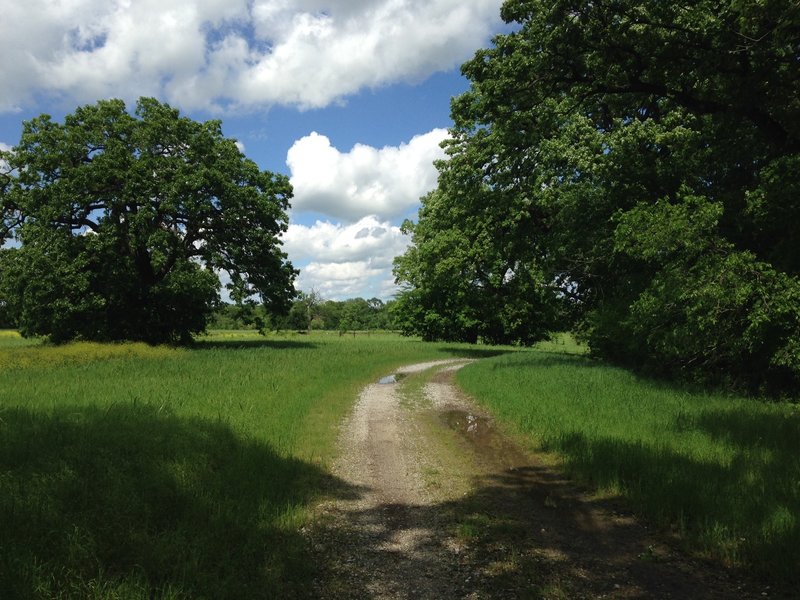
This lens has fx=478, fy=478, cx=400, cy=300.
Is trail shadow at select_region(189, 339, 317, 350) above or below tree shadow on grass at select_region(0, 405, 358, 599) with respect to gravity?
above

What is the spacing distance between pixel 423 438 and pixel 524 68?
10.4 meters

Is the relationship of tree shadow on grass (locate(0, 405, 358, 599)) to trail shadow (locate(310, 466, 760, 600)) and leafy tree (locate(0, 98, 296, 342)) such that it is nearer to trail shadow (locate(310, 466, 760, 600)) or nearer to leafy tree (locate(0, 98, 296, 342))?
trail shadow (locate(310, 466, 760, 600))

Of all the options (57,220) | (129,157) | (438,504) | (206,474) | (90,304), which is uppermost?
(129,157)

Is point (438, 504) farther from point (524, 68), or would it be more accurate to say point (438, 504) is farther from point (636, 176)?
point (636, 176)

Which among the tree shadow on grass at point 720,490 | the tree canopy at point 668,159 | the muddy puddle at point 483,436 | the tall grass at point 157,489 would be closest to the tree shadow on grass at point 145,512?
the tall grass at point 157,489

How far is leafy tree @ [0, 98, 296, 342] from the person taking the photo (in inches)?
1107

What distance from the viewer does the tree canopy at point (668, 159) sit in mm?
11453

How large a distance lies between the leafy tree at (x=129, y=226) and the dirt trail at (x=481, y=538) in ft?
85.5

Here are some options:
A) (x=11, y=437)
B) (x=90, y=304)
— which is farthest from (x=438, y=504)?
(x=90, y=304)

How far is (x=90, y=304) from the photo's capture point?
2814cm

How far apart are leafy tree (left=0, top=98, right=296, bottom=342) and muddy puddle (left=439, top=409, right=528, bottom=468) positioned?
2304 cm

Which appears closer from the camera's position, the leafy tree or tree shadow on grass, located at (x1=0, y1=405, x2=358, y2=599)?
tree shadow on grass, located at (x1=0, y1=405, x2=358, y2=599)

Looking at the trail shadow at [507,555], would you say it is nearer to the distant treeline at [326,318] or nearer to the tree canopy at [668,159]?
the tree canopy at [668,159]

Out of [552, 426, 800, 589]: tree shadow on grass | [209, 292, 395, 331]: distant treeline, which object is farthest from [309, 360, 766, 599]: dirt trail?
[209, 292, 395, 331]: distant treeline
